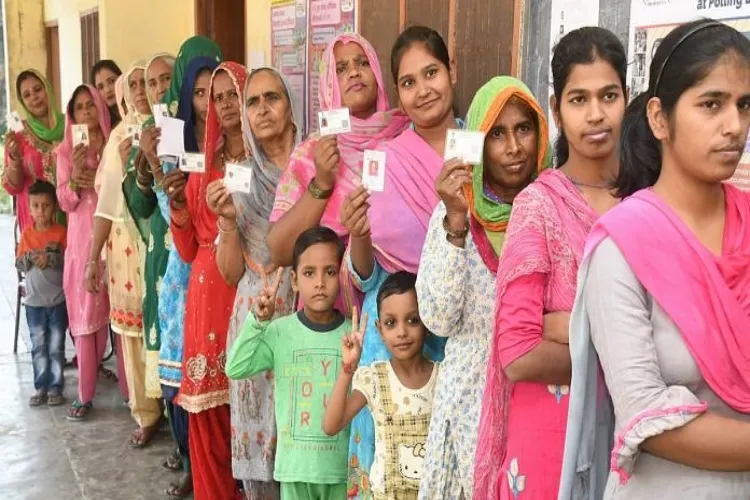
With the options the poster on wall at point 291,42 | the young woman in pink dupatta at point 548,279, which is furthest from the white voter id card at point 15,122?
the young woman in pink dupatta at point 548,279

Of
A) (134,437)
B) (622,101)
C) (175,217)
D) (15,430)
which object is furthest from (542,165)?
(15,430)

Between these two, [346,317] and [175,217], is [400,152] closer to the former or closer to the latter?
[346,317]

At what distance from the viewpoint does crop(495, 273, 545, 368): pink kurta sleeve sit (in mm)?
1717

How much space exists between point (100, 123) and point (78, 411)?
1.76 m

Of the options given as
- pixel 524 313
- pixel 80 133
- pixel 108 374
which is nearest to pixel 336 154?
pixel 524 313

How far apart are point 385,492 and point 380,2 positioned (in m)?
2.33

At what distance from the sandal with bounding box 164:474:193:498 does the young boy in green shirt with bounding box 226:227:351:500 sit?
1.29m

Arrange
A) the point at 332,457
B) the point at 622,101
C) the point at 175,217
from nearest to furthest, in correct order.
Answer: the point at 622,101 < the point at 332,457 < the point at 175,217

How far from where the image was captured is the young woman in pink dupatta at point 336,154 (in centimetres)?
277

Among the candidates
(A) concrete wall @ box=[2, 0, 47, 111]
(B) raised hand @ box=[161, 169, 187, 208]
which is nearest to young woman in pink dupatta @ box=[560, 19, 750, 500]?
(B) raised hand @ box=[161, 169, 187, 208]

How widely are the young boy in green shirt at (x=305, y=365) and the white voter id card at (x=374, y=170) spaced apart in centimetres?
46

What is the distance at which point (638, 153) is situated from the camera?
4.81 ft

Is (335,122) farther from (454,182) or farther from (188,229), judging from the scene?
(188,229)

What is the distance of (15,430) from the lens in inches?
190
